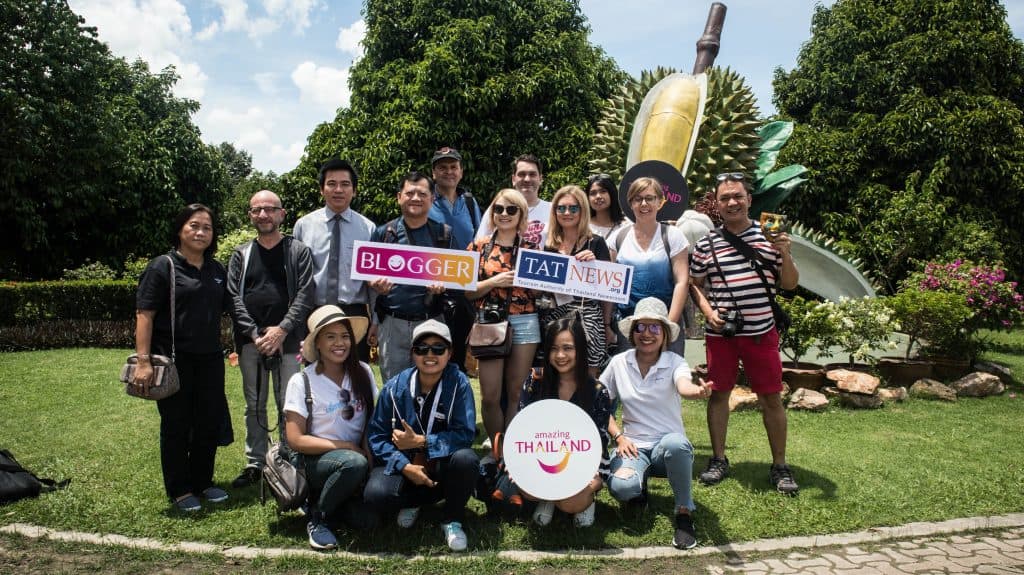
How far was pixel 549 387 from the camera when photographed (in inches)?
164

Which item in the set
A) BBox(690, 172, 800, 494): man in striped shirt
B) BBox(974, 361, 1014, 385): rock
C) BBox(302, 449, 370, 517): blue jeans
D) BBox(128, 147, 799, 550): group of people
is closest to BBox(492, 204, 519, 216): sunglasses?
BBox(128, 147, 799, 550): group of people

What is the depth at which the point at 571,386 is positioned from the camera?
418cm

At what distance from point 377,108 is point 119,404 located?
11.1 meters

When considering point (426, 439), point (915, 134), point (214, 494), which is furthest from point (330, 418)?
point (915, 134)

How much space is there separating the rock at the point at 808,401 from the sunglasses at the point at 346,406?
5.40 meters

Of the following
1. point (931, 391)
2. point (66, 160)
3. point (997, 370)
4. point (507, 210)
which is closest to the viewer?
point (507, 210)

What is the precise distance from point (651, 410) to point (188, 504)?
3.01m

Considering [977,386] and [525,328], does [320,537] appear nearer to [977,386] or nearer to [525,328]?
[525,328]

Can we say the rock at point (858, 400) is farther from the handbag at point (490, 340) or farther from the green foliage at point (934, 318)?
the handbag at point (490, 340)

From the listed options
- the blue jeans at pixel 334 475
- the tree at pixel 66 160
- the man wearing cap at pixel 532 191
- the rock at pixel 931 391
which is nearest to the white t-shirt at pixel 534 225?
the man wearing cap at pixel 532 191

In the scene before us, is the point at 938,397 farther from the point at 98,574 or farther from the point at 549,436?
the point at 98,574

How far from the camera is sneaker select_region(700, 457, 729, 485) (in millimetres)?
4832

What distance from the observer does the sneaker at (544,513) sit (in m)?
3.99

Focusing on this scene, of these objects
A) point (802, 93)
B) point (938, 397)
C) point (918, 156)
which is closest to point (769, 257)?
point (938, 397)
